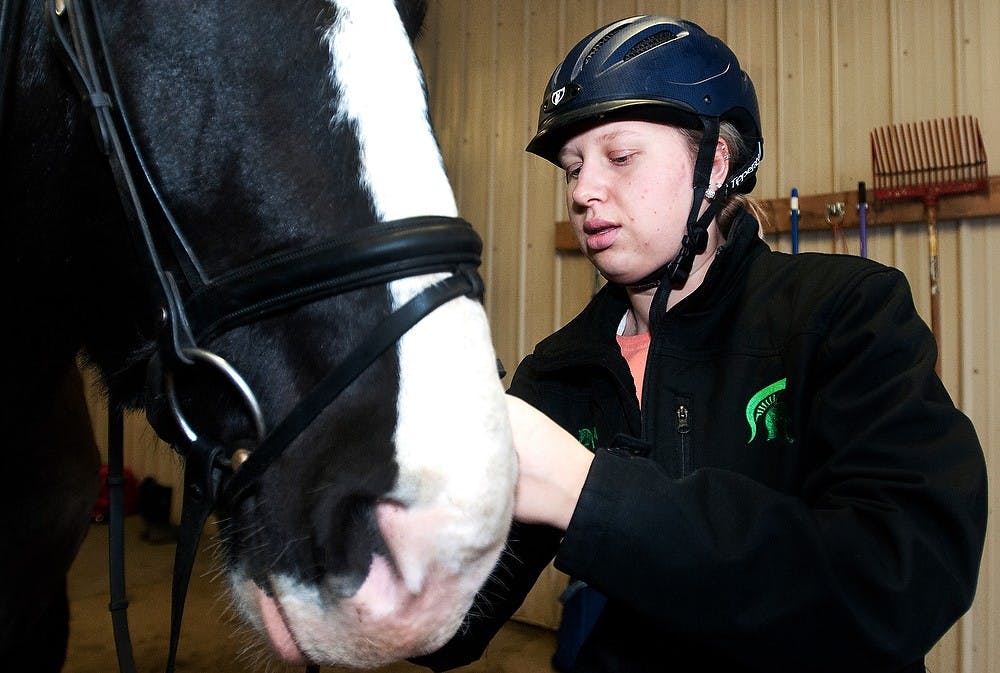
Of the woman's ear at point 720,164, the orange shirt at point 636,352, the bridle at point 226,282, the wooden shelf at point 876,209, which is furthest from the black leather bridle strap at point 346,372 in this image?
the wooden shelf at point 876,209

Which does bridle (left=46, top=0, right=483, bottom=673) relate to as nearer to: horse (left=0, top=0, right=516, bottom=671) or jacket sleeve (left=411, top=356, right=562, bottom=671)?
horse (left=0, top=0, right=516, bottom=671)

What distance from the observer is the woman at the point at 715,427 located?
2.68ft

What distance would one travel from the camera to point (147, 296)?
0.78 metres

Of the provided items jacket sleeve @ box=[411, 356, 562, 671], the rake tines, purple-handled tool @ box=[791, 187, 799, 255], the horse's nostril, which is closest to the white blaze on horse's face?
the horse's nostril

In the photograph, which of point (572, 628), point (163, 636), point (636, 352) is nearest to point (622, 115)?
point (636, 352)

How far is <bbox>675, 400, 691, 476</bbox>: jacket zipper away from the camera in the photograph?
1.16 meters

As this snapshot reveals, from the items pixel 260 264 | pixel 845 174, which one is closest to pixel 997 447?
pixel 845 174

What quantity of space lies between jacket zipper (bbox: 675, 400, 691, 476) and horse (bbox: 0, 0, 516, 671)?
0.58 meters

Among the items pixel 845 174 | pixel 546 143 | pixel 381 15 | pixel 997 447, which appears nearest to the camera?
pixel 381 15

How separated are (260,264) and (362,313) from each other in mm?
120

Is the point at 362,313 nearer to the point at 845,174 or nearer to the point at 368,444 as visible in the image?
the point at 368,444

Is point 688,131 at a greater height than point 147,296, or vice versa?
point 688,131

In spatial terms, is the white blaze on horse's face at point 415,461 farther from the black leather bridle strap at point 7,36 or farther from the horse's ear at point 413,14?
the black leather bridle strap at point 7,36

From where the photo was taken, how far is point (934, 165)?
2.66 metres
